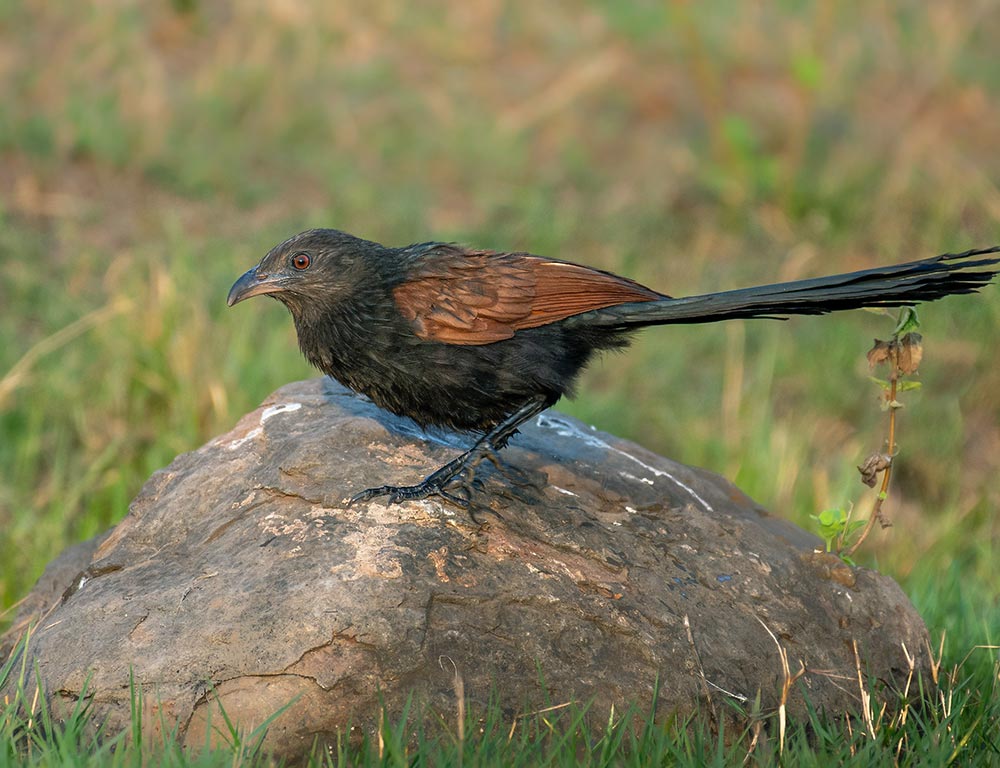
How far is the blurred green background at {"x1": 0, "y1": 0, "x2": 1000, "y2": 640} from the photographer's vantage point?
560cm

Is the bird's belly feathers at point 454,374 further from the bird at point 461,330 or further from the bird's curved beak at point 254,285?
the bird's curved beak at point 254,285

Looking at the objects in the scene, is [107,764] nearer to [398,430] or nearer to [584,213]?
[398,430]

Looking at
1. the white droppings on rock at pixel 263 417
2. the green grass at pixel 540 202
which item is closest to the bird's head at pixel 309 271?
the white droppings on rock at pixel 263 417

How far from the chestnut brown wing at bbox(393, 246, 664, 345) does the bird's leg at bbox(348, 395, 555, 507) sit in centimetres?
24

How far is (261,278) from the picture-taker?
3707 millimetres

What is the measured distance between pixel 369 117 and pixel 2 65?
2.62 m

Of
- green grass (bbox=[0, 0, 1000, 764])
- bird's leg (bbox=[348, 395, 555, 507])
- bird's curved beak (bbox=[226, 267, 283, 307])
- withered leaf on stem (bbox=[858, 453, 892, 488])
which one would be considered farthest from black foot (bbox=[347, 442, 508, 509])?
green grass (bbox=[0, 0, 1000, 764])

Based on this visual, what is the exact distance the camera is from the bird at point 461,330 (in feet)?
11.4

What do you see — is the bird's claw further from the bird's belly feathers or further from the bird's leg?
the bird's belly feathers

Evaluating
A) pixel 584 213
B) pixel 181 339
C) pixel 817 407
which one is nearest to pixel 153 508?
pixel 181 339

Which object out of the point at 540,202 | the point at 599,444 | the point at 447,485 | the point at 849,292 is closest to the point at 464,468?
the point at 447,485

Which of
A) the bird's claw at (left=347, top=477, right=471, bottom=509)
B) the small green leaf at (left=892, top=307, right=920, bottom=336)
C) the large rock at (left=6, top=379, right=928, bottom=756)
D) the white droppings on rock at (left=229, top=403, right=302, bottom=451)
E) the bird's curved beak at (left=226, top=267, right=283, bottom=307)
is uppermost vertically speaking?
the bird's curved beak at (left=226, top=267, right=283, bottom=307)

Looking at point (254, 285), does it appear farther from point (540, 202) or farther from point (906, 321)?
point (540, 202)

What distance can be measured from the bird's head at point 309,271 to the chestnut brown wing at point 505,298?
0.18m
